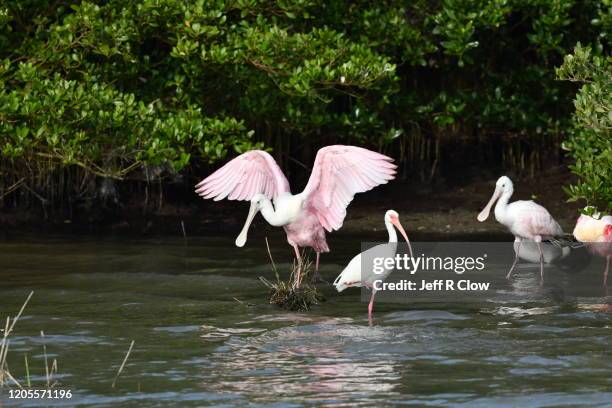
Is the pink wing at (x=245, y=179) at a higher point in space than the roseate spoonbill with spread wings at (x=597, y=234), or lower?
higher

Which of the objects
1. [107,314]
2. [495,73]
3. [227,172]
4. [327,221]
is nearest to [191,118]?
[227,172]

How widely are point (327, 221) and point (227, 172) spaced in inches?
46.2

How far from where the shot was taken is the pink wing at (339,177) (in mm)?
11070

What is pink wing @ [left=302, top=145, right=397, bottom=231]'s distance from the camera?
1107 centimetres

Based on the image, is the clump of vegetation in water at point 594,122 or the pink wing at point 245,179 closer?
the clump of vegetation in water at point 594,122

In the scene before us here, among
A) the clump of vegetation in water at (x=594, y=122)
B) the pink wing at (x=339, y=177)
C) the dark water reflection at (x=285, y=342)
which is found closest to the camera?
the dark water reflection at (x=285, y=342)

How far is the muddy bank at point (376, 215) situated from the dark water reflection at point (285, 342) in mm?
2590

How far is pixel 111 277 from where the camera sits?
12047mm

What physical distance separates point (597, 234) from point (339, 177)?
2624mm

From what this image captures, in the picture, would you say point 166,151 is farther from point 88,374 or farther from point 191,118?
point 88,374

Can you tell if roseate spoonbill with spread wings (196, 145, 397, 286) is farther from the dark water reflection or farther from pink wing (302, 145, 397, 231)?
the dark water reflection

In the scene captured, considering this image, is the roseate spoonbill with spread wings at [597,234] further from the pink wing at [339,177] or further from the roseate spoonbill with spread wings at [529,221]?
the pink wing at [339,177]

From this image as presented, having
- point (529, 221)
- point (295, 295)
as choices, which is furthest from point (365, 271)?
point (529, 221)

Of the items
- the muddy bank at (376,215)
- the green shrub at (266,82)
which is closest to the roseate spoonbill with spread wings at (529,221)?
the green shrub at (266,82)
